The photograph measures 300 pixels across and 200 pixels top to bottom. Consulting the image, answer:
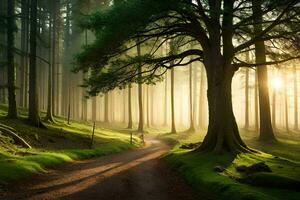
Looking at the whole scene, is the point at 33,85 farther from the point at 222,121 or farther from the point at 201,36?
the point at 222,121

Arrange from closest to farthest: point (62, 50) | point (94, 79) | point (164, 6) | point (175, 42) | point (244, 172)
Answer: point (244, 172), point (164, 6), point (94, 79), point (175, 42), point (62, 50)

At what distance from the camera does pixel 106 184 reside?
13617mm

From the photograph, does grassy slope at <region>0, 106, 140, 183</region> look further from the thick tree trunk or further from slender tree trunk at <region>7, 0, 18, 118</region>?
the thick tree trunk

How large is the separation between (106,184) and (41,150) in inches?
296

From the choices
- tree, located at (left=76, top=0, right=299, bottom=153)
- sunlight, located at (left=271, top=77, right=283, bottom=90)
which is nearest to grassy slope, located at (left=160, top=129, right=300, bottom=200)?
tree, located at (left=76, top=0, right=299, bottom=153)

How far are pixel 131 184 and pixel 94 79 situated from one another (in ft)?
25.3

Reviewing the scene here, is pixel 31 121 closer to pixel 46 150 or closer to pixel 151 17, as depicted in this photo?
pixel 46 150

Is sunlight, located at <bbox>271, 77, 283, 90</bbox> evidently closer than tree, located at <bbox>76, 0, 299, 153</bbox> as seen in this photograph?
No

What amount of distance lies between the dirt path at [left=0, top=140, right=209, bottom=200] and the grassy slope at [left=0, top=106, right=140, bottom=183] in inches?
25.4

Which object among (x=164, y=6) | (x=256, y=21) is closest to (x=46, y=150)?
(x=164, y=6)

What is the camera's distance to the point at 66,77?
206 feet

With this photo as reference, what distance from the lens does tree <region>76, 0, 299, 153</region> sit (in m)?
17.0

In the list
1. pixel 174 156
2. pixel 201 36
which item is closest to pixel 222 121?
pixel 174 156

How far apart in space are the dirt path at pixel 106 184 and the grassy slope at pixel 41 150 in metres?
0.64
